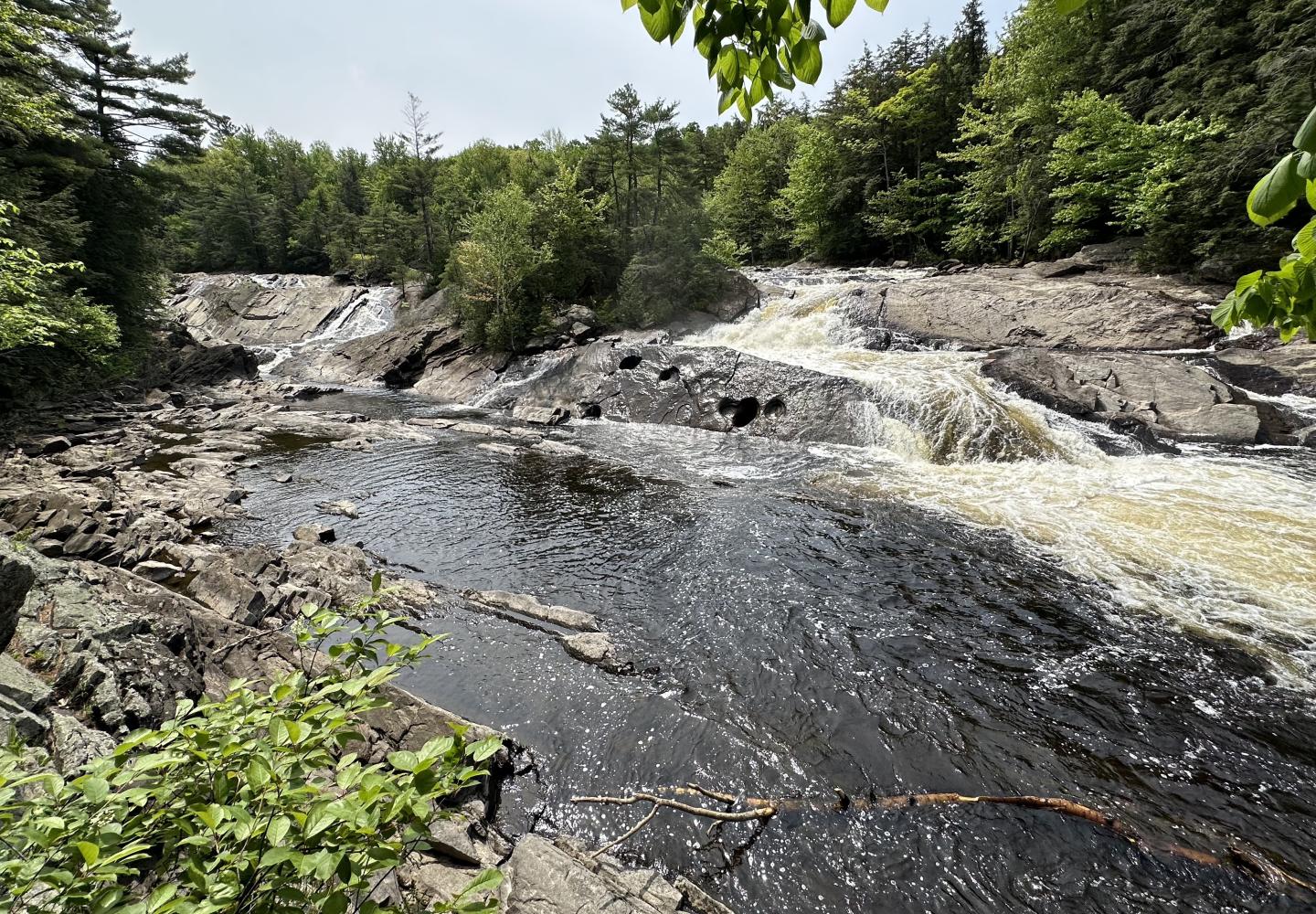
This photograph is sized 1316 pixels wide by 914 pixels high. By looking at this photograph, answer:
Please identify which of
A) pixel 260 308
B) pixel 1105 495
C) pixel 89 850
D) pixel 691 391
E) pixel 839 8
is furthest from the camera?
pixel 260 308

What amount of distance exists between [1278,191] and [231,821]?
3410 mm

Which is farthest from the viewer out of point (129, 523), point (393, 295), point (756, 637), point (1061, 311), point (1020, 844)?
point (393, 295)

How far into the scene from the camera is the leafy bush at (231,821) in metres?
1.41

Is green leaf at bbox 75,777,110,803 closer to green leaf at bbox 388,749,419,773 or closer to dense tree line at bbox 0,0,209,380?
green leaf at bbox 388,749,419,773

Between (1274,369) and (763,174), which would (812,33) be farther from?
(763,174)

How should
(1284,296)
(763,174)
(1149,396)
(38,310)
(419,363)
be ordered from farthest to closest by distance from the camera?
(763,174), (419,363), (1149,396), (38,310), (1284,296)

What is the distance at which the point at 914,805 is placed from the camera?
15.0 ft

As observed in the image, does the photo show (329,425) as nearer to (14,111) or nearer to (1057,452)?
(14,111)

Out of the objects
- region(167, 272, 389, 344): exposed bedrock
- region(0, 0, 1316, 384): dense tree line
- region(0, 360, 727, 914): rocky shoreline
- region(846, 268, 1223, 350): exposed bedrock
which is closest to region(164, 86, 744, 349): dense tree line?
region(0, 0, 1316, 384): dense tree line

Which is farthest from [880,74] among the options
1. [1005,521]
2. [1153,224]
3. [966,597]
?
[966,597]

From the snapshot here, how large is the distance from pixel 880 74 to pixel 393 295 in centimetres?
3779

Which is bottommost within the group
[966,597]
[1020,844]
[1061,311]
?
[1020,844]

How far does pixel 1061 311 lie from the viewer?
18.7 metres

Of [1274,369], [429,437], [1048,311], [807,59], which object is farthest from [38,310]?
[1274,369]
